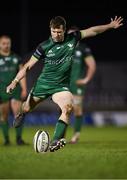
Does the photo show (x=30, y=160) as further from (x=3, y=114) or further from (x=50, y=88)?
(x=3, y=114)

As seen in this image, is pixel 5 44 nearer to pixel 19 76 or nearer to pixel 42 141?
pixel 19 76

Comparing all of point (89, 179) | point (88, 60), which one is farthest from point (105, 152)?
point (88, 60)

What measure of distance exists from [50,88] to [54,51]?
1.73 ft

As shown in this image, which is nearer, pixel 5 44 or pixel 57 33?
pixel 57 33

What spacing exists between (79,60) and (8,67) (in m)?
1.57

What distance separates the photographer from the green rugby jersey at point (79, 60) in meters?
13.8

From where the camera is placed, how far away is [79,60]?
14.0m

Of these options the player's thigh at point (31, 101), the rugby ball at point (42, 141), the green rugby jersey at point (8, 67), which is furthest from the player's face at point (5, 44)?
the rugby ball at point (42, 141)

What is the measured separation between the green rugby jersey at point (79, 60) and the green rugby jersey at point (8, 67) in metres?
1.26

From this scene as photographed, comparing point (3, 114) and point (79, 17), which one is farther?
point (79, 17)

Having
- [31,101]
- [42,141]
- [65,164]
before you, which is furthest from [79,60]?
[65,164]

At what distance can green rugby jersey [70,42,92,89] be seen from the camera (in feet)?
45.4

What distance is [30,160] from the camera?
8.95 m

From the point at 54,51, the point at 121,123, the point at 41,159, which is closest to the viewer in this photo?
the point at 41,159
